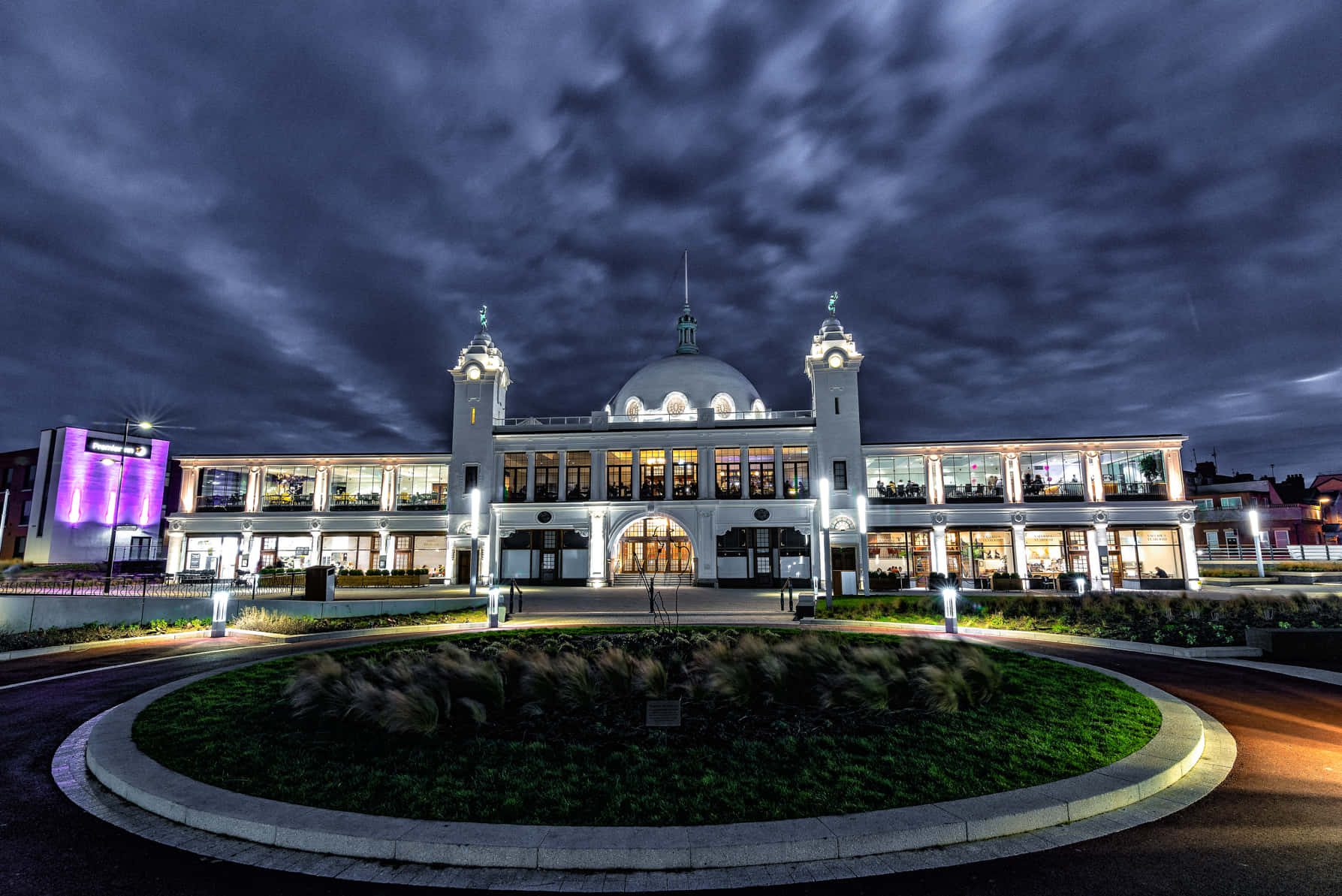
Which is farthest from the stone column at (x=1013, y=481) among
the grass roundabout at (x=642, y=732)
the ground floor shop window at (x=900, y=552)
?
the grass roundabout at (x=642, y=732)

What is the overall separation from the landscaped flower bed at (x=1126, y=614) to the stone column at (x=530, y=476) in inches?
1038

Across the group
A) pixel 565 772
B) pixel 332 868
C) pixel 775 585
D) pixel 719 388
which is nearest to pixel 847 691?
pixel 565 772

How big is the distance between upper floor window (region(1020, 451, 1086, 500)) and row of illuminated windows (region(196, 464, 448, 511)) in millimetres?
43787

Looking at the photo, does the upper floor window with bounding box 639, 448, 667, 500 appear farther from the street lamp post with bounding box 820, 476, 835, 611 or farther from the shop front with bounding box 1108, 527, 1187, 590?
the shop front with bounding box 1108, 527, 1187, 590

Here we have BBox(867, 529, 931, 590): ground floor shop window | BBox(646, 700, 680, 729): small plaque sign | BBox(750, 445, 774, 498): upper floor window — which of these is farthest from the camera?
BBox(750, 445, 774, 498): upper floor window

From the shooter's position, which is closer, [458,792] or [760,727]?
[458,792]

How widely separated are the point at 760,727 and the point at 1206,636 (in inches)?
627

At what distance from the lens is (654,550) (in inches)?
1869

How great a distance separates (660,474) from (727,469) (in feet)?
16.3

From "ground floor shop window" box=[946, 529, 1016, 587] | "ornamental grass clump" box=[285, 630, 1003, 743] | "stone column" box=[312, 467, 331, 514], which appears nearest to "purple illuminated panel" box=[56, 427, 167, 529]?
"stone column" box=[312, 467, 331, 514]

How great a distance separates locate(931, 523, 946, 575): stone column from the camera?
43.3 m

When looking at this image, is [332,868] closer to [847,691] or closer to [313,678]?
[313,678]

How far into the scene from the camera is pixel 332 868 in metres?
5.29

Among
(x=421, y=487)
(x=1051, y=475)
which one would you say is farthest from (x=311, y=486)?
(x=1051, y=475)
